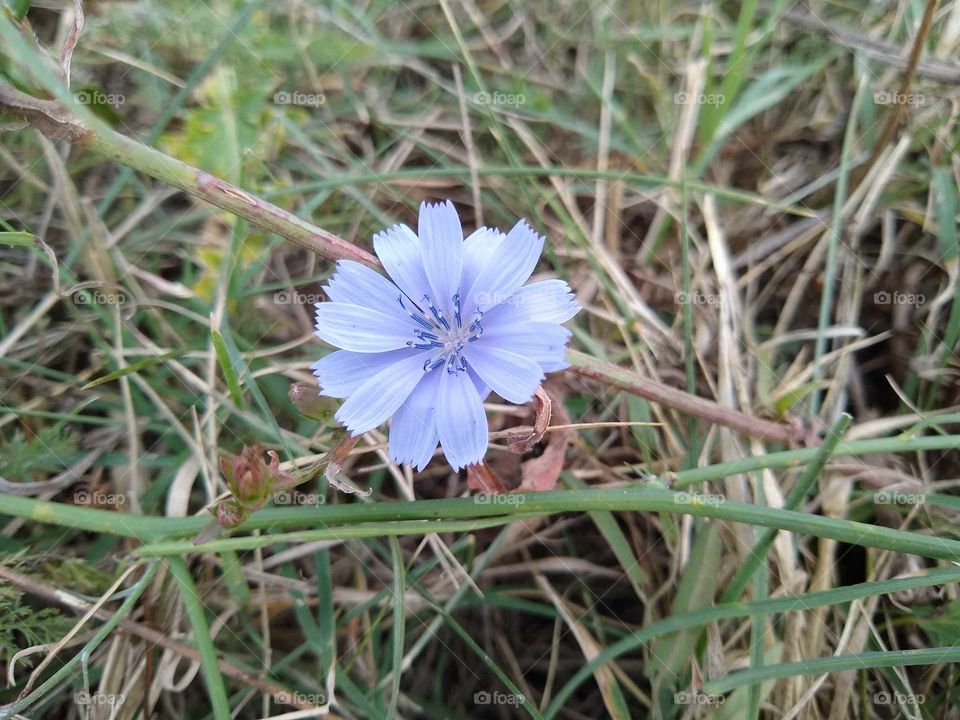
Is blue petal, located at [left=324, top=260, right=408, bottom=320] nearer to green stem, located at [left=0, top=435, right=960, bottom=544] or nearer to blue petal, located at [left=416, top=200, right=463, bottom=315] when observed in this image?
blue petal, located at [left=416, top=200, right=463, bottom=315]

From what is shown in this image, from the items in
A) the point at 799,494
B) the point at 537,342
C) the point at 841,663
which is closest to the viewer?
the point at 537,342

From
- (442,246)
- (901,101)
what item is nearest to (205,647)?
(442,246)

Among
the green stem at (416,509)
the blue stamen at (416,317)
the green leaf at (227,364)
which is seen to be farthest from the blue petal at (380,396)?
the green leaf at (227,364)

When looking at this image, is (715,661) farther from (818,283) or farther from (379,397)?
(818,283)

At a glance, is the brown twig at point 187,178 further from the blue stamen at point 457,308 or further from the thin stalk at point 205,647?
the thin stalk at point 205,647

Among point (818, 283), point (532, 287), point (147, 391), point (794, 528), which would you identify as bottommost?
point (794, 528)

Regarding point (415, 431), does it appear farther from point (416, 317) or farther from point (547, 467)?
point (547, 467)

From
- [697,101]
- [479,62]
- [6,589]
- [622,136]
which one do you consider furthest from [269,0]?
[6,589]
